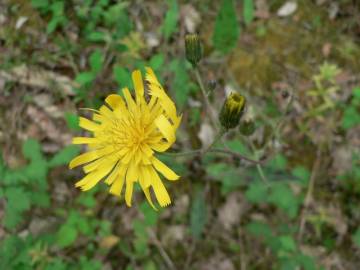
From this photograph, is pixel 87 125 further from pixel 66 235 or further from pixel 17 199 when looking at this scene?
pixel 66 235

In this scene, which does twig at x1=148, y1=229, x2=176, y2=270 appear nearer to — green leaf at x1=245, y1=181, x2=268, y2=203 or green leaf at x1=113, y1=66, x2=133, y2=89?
green leaf at x1=245, y1=181, x2=268, y2=203

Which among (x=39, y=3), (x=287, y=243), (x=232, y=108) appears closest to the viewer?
(x=232, y=108)

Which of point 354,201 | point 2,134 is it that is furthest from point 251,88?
point 2,134

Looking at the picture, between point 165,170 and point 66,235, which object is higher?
point 165,170

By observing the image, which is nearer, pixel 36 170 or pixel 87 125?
pixel 87 125

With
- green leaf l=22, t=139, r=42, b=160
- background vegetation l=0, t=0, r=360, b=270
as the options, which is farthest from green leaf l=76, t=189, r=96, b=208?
green leaf l=22, t=139, r=42, b=160

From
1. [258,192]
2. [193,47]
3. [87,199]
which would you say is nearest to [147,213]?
[87,199]

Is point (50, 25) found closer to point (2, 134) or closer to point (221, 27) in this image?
point (2, 134)
